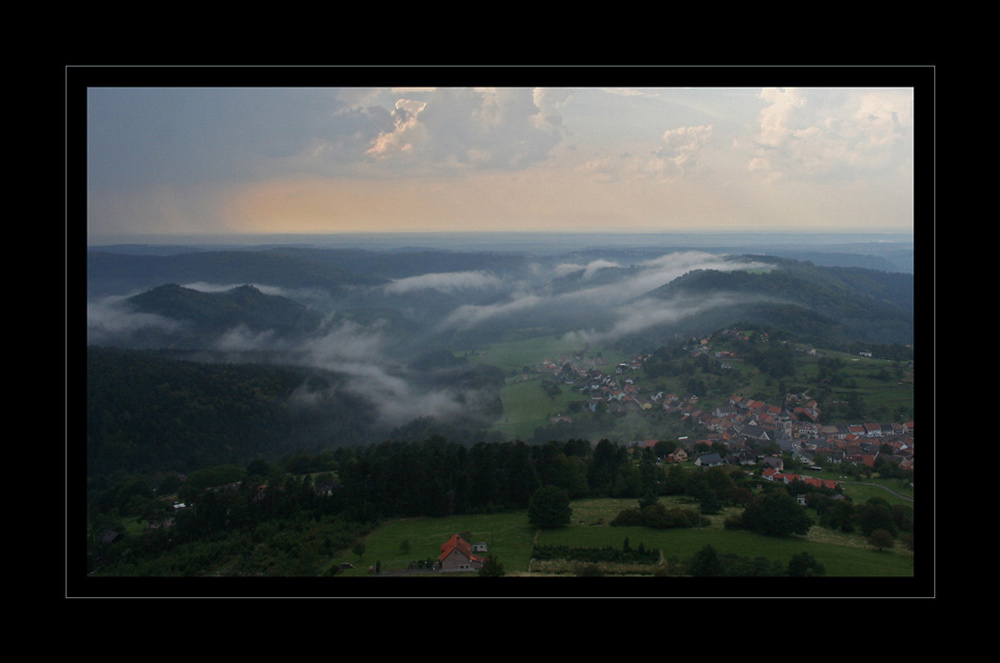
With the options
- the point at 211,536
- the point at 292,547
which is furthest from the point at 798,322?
the point at 211,536

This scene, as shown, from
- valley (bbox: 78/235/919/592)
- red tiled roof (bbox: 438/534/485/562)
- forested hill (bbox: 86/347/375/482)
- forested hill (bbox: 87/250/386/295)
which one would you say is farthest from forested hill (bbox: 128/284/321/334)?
red tiled roof (bbox: 438/534/485/562)

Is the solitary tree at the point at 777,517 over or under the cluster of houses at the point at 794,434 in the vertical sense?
under

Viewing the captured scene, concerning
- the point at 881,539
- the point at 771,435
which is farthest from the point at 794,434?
the point at 881,539

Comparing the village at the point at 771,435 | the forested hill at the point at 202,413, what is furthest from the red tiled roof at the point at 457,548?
the forested hill at the point at 202,413

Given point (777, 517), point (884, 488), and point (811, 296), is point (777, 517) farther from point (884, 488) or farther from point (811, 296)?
point (811, 296)

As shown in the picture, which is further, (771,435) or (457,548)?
(771,435)

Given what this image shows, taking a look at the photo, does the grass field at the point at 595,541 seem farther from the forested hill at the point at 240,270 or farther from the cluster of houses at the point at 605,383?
the forested hill at the point at 240,270

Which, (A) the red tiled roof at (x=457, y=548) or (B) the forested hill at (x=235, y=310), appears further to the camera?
(B) the forested hill at (x=235, y=310)
